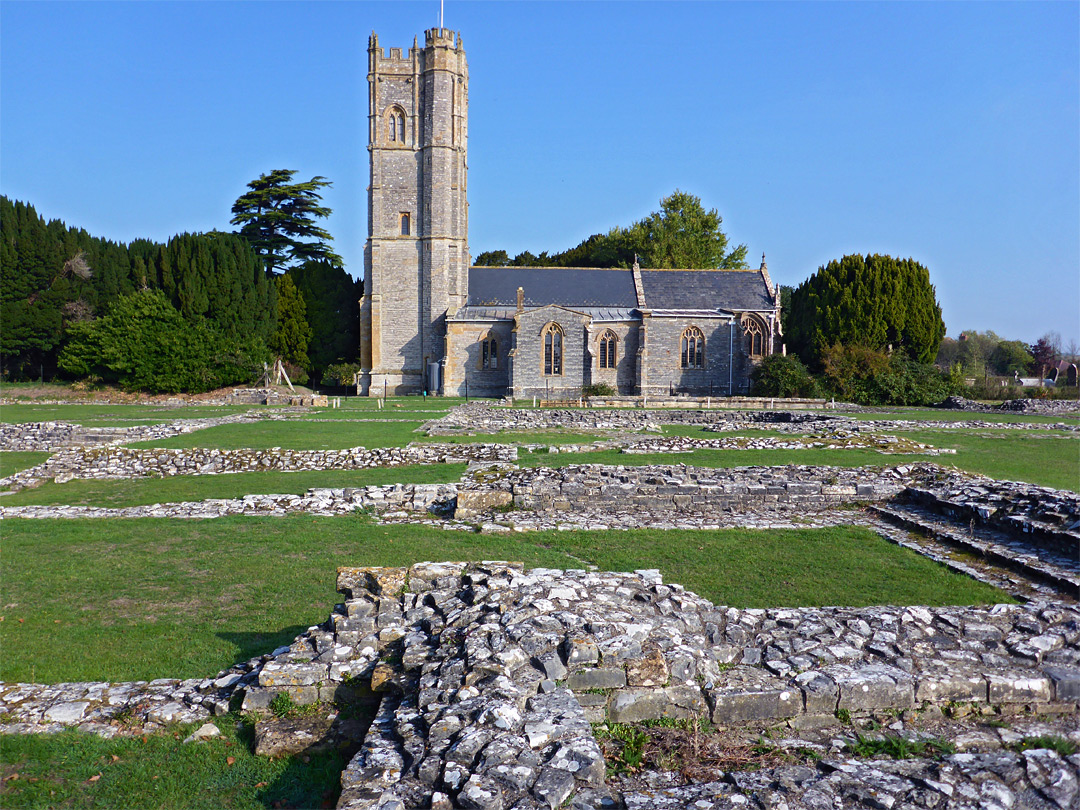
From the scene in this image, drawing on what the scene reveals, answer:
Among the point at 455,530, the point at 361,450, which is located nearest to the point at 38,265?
the point at 361,450

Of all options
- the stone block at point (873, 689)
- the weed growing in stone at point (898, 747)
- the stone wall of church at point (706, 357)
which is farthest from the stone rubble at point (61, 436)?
the stone wall of church at point (706, 357)

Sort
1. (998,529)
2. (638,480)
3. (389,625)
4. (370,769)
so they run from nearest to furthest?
→ (370,769)
(389,625)
(998,529)
(638,480)

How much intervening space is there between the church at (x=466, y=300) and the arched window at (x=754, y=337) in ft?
0.29

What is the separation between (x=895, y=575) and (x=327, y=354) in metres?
47.9

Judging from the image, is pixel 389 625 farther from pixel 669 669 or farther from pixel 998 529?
pixel 998 529

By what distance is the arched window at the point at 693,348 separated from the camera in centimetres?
4591

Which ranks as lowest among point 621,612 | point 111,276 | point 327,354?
point 621,612

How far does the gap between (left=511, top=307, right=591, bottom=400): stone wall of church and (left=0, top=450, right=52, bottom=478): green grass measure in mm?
28284

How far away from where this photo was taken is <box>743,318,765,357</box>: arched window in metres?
45.8

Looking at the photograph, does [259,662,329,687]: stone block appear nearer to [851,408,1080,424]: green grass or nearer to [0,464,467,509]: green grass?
[0,464,467,509]: green grass

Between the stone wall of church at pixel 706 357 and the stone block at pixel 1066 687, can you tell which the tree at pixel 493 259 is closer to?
the stone wall of church at pixel 706 357

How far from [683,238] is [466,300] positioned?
2593 cm

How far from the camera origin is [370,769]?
3.40 meters

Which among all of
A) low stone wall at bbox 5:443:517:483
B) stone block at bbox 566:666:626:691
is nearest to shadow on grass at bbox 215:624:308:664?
stone block at bbox 566:666:626:691
